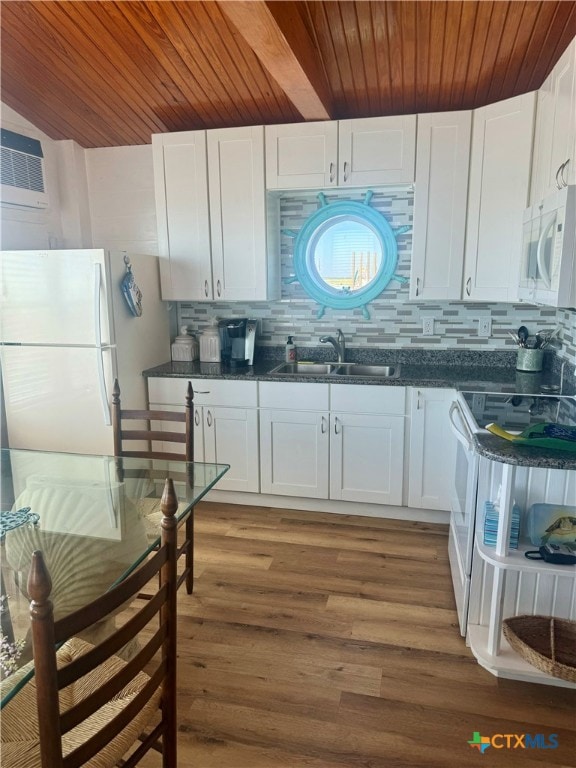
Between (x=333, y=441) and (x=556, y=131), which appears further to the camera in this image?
(x=333, y=441)

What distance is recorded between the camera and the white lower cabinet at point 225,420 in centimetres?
329

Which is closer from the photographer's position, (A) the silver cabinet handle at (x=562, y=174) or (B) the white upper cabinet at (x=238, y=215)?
(A) the silver cabinet handle at (x=562, y=174)

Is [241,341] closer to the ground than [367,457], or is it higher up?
→ higher up

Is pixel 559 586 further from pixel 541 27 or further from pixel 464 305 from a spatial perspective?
pixel 541 27

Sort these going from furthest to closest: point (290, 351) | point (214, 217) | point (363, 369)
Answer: point (290, 351), point (363, 369), point (214, 217)

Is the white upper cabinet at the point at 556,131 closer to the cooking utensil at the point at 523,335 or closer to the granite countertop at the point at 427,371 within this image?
the cooking utensil at the point at 523,335

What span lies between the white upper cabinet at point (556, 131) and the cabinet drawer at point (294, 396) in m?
1.56

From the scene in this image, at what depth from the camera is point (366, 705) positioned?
73.5 inches

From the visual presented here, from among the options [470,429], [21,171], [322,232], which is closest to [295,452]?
[470,429]

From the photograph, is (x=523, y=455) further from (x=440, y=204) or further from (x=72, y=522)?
(x=440, y=204)

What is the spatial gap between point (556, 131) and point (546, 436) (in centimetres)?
143

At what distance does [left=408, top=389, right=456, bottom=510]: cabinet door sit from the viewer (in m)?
2.99

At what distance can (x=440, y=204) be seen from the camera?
119 inches

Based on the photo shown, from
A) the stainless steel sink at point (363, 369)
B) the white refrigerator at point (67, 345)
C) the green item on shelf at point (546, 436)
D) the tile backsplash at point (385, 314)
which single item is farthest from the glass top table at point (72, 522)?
the tile backsplash at point (385, 314)
